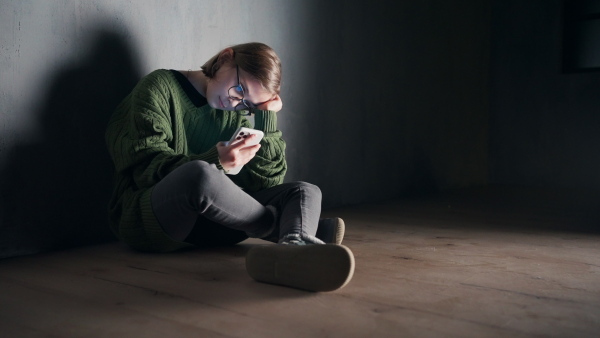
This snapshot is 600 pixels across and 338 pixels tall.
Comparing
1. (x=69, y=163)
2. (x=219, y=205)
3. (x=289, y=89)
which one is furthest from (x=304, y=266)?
(x=289, y=89)

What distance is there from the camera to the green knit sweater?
1.88 metres

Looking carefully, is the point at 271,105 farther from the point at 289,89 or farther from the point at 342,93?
the point at 342,93

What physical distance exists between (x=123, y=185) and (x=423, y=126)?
97.3 inches

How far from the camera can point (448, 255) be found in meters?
2.08

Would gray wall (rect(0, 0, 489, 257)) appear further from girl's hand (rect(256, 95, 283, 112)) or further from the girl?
girl's hand (rect(256, 95, 283, 112))

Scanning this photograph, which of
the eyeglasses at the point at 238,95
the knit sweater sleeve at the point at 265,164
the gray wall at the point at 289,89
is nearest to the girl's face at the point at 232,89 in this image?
the eyeglasses at the point at 238,95

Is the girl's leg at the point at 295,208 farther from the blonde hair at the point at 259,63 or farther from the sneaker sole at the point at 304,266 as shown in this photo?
the blonde hair at the point at 259,63

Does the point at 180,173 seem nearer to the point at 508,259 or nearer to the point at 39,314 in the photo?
the point at 39,314

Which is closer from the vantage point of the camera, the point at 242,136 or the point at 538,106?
the point at 242,136

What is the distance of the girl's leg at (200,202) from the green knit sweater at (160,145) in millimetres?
59

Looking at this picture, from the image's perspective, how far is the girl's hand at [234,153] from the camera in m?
1.81

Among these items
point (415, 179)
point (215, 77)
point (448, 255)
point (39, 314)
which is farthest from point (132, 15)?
point (415, 179)

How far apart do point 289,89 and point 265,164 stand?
0.97m

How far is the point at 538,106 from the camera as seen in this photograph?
15.4ft
